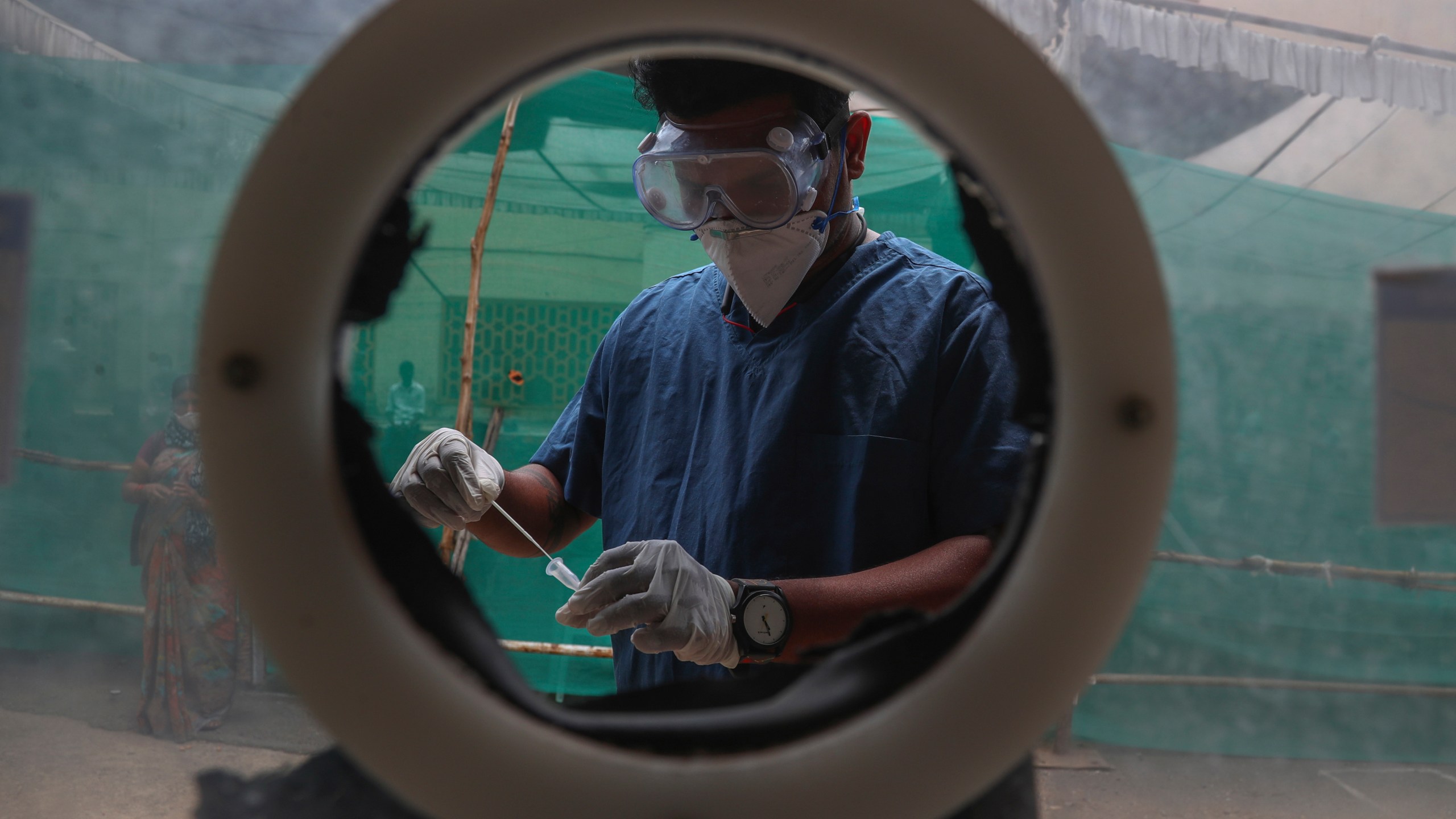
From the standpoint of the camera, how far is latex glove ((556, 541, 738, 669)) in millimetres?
745

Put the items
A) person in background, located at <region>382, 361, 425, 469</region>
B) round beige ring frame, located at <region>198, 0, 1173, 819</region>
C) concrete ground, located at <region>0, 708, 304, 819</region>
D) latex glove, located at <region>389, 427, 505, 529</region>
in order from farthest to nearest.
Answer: person in background, located at <region>382, 361, 425, 469</region>
concrete ground, located at <region>0, 708, 304, 819</region>
latex glove, located at <region>389, 427, 505, 529</region>
round beige ring frame, located at <region>198, 0, 1173, 819</region>

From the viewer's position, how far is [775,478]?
2.93 ft

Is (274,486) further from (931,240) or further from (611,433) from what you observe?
(931,240)

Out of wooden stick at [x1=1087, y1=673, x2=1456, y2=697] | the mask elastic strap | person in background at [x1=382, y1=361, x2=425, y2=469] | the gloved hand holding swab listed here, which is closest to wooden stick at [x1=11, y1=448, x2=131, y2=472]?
person in background at [x1=382, y1=361, x2=425, y2=469]

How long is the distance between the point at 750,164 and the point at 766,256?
4.1 inches

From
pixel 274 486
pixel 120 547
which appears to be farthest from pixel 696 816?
pixel 120 547

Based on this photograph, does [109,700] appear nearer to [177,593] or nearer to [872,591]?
[177,593]

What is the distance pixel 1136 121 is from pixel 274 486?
6.53 ft

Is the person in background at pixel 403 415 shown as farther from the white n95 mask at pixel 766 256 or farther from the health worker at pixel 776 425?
the white n95 mask at pixel 766 256

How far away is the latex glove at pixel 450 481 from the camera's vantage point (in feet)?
3.20

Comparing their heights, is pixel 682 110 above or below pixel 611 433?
above

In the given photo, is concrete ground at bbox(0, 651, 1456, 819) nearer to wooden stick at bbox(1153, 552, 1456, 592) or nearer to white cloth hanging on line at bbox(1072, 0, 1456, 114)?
wooden stick at bbox(1153, 552, 1456, 592)

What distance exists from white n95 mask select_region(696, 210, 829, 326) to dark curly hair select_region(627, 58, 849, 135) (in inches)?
4.3

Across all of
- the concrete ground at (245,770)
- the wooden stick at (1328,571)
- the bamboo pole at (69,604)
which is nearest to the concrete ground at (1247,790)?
the concrete ground at (245,770)
